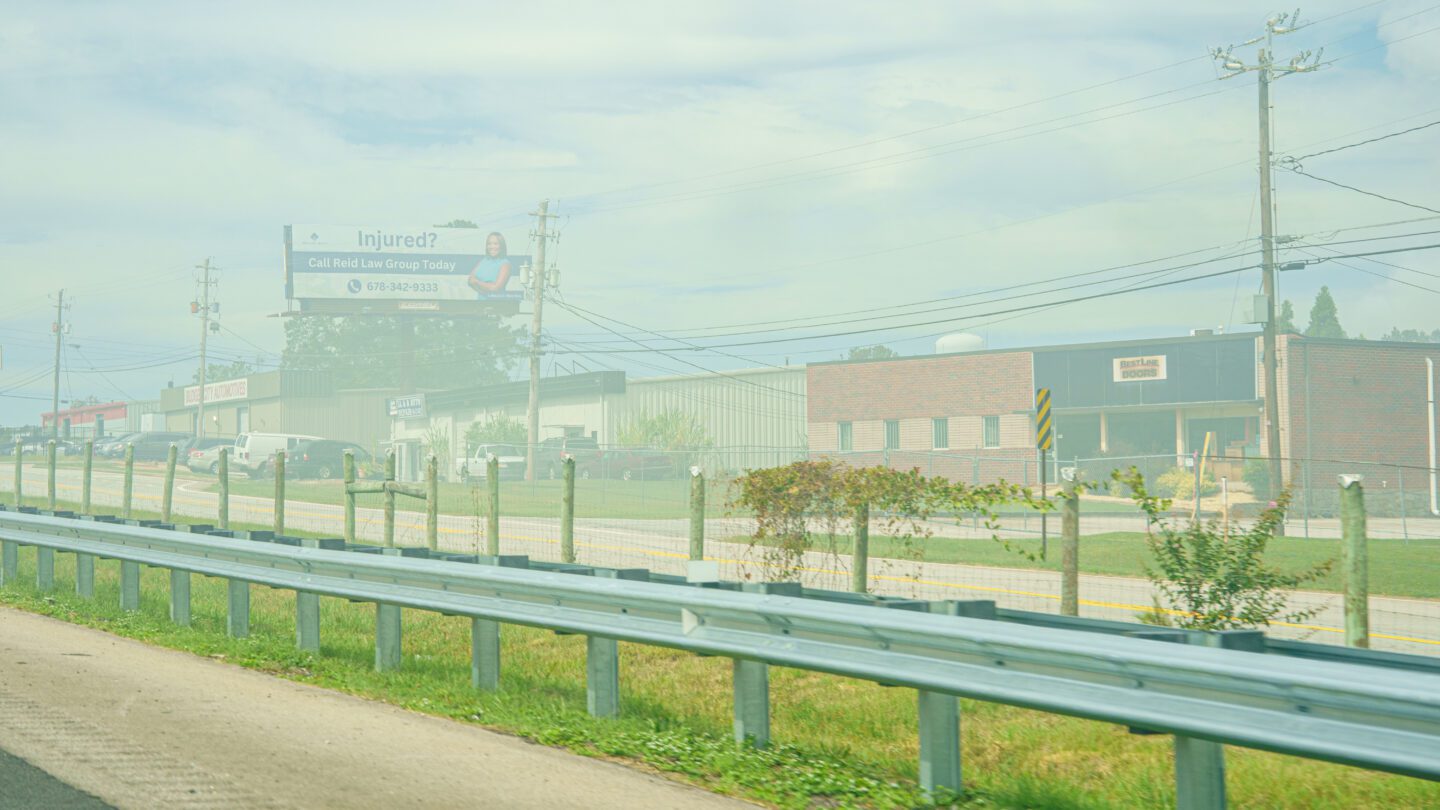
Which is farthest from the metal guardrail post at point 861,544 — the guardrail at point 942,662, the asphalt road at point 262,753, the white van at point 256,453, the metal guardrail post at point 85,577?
the white van at point 256,453

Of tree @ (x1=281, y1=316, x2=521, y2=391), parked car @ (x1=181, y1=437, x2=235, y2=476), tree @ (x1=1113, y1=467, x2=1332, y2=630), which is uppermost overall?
tree @ (x1=281, y1=316, x2=521, y2=391)

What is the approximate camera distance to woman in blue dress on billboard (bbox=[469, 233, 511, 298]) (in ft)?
385

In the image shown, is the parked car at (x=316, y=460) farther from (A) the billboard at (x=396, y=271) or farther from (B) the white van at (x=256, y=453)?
(A) the billboard at (x=396, y=271)

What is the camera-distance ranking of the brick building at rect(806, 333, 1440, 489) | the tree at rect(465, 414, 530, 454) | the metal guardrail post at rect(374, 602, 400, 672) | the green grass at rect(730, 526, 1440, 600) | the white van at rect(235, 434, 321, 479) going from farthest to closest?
the tree at rect(465, 414, 530, 454) → the white van at rect(235, 434, 321, 479) → the brick building at rect(806, 333, 1440, 489) → the green grass at rect(730, 526, 1440, 600) → the metal guardrail post at rect(374, 602, 400, 672)

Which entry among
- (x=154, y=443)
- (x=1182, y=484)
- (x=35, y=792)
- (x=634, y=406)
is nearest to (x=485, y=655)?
(x=35, y=792)

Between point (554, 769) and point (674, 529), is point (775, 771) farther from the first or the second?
point (674, 529)

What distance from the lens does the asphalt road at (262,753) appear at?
6.05 meters

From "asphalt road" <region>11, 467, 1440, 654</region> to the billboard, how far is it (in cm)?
6718

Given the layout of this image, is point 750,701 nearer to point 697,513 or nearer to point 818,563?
point 697,513

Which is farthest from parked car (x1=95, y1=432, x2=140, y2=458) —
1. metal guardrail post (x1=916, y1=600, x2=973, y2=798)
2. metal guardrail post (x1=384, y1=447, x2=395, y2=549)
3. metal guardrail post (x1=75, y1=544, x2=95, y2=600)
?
metal guardrail post (x1=916, y1=600, x2=973, y2=798)

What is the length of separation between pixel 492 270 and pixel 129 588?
106 m

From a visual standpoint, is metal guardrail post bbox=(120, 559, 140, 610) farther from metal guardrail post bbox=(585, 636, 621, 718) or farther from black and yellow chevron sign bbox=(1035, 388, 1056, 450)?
black and yellow chevron sign bbox=(1035, 388, 1056, 450)

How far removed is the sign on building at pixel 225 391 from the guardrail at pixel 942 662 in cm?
10862

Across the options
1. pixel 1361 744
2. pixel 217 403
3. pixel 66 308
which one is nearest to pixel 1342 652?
pixel 1361 744
